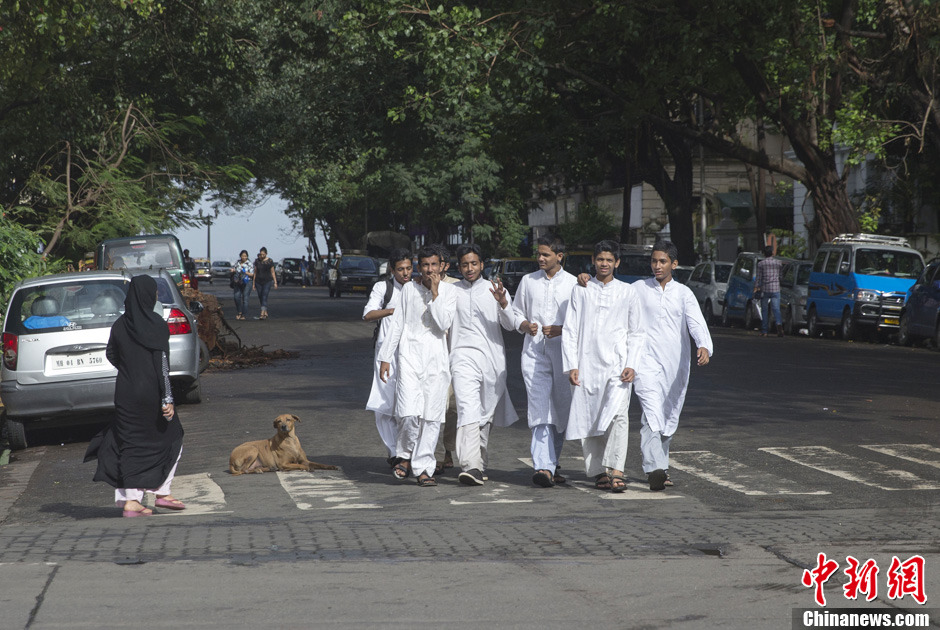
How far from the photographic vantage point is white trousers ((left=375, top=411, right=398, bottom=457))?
10117 millimetres

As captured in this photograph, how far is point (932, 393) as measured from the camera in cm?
1552

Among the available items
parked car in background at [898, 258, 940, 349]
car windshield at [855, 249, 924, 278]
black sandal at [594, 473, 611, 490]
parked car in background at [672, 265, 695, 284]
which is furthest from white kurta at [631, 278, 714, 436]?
parked car in background at [672, 265, 695, 284]

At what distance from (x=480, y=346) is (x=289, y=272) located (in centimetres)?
8341

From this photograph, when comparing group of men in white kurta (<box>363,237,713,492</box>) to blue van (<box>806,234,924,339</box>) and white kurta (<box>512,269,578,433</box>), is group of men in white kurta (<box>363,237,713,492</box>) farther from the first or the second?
blue van (<box>806,234,924,339</box>)

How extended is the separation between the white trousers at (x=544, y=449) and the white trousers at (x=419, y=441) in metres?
0.74

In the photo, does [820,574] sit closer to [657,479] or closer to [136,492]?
[657,479]

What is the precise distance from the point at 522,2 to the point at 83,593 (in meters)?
23.0

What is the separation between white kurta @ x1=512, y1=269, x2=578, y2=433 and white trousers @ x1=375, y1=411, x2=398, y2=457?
1.15m

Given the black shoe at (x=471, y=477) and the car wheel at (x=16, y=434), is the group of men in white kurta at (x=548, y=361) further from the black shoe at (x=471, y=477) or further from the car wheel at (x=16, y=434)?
the car wheel at (x=16, y=434)

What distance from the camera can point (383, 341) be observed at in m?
10.1

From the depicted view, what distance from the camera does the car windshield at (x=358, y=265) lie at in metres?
58.1

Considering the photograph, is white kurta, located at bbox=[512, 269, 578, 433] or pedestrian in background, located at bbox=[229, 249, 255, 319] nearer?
white kurta, located at bbox=[512, 269, 578, 433]

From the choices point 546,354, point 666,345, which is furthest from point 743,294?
point 546,354

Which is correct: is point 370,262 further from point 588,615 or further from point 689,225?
point 588,615
